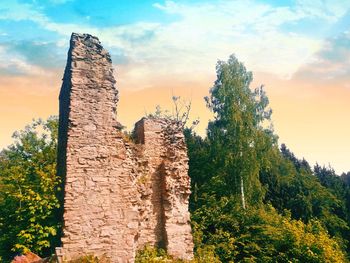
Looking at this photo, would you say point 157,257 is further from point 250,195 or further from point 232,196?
point 250,195

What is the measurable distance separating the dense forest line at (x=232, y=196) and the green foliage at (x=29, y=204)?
33 millimetres

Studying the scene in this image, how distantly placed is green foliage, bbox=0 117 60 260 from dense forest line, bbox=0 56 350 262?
0.03 m

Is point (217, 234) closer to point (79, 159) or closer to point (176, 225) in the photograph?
point (176, 225)

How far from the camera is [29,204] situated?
34.7ft

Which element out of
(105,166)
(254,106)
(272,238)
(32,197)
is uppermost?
(254,106)

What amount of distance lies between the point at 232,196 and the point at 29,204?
1068 cm

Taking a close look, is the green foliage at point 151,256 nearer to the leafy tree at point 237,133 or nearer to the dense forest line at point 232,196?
the dense forest line at point 232,196

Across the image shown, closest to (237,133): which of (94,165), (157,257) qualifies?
(157,257)

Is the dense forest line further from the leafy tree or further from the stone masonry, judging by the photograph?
the stone masonry

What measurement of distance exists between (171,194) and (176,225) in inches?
35.9

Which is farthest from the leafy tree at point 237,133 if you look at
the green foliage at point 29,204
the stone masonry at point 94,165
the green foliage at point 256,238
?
the stone masonry at point 94,165

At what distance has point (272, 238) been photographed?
14422 millimetres

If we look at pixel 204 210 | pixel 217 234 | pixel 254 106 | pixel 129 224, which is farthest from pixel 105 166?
pixel 254 106

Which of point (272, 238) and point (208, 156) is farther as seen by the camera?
point (208, 156)
